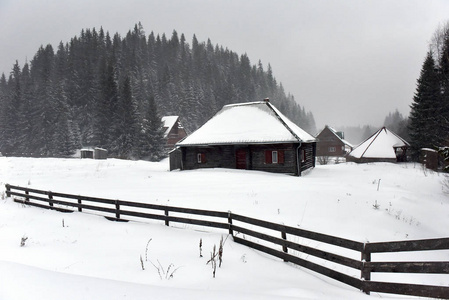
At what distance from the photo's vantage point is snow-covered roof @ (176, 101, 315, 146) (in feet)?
71.1

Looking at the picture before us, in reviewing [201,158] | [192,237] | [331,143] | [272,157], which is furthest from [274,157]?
[331,143]

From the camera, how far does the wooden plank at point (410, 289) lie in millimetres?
4141

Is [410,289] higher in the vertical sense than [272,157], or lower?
lower

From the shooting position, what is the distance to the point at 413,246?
4.52 meters

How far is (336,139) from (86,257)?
62101 millimetres

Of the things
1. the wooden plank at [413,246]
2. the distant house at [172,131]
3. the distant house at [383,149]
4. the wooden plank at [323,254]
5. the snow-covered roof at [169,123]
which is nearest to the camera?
the wooden plank at [413,246]

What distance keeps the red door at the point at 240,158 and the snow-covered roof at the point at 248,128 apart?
1.58 meters

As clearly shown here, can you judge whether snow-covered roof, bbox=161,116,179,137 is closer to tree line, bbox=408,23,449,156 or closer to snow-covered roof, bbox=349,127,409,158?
snow-covered roof, bbox=349,127,409,158

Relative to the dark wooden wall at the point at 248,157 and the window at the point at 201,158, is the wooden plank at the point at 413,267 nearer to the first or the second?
the dark wooden wall at the point at 248,157

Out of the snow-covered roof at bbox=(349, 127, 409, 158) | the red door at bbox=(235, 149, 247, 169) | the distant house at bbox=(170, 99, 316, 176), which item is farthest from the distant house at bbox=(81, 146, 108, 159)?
the snow-covered roof at bbox=(349, 127, 409, 158)

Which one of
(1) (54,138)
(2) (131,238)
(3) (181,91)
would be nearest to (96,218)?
(2) (131,238)

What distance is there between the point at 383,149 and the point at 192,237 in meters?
36.5

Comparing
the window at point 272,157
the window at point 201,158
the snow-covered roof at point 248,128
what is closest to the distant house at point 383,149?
the snow-covered roof at point 248,128

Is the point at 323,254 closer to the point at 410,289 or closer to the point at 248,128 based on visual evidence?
the point at 410,289
